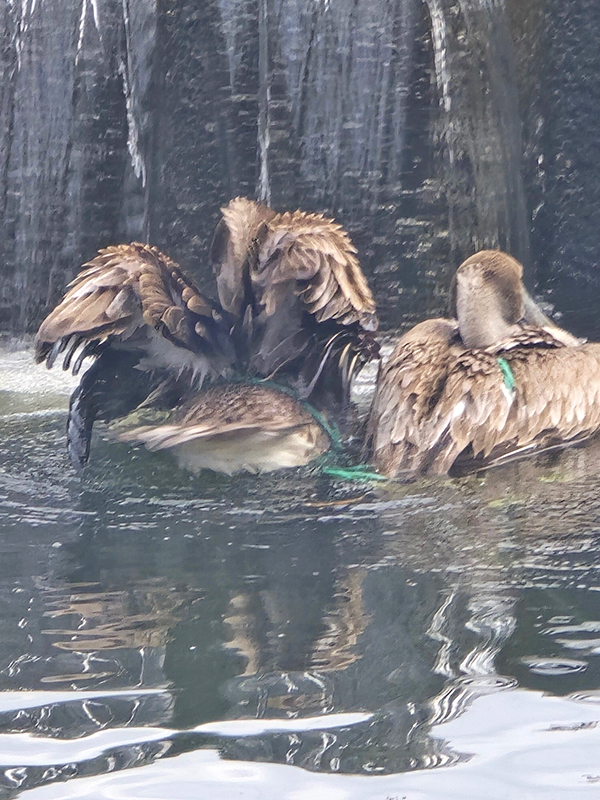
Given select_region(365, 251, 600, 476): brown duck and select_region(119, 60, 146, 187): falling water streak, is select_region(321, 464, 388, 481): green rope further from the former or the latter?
select_region(119, 60, 146, 187): falling water streak

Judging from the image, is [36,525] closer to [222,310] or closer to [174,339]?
[174,339]

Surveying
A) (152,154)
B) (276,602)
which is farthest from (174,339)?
(152,154)

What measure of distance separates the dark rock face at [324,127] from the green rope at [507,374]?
2759 mm

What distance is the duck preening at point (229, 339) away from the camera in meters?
3.23

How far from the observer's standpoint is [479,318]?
357cm

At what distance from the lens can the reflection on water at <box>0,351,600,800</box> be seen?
5.46 ft

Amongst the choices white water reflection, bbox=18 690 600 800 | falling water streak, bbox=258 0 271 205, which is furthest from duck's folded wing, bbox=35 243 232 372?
falling water streak, bbox=258 0 271 205

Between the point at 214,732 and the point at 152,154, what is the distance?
495 cm

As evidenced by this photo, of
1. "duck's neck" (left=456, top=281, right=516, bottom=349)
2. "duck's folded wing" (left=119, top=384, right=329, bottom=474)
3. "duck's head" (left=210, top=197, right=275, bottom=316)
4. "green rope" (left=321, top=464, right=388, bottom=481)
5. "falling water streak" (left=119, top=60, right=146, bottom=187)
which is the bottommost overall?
"green rope" (left=321, top=464, right=388, bottom=481)

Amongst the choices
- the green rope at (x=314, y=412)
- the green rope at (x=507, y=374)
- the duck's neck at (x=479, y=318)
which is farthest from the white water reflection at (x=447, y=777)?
the duck's neck at (x=479, y=318)

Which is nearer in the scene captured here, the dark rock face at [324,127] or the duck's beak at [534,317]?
the duck's beak at [534,317]

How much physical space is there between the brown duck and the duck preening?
9.5 inches

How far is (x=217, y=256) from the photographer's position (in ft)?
11.4

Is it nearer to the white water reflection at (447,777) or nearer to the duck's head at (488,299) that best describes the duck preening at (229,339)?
the duck's head at (488,299)
